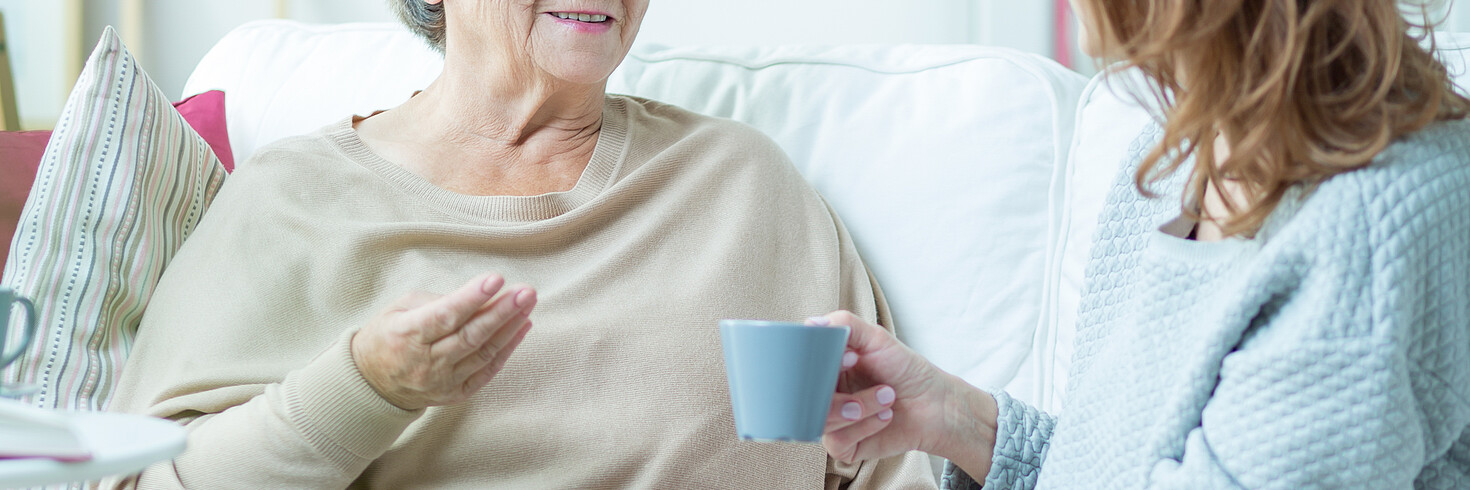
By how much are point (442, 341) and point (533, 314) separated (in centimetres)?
31

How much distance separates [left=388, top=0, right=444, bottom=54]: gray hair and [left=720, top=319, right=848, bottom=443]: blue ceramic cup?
93 cm

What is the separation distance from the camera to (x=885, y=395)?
2.93ft

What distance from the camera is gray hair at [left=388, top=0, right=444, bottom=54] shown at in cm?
151

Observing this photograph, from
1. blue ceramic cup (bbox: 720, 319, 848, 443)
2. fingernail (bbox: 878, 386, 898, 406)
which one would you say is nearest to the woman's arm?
blue ceramic cup (bbox: 720, 319, 848, 443)

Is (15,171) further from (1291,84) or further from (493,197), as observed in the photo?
(1291,84)

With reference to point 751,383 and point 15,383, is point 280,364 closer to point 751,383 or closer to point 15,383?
point 15,383

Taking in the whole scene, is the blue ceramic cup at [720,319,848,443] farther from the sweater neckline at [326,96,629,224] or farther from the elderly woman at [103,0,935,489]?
the sweater neckline at [326,96,629,224]

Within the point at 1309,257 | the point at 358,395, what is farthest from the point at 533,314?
the point at 1309,257

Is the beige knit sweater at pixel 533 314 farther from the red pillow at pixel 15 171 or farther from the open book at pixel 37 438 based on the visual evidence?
the open book at pixel 37 438

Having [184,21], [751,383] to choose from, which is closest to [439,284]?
[751,383]

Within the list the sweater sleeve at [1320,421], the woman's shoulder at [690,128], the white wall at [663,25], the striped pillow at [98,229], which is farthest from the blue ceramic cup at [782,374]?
the white wall at [663,25]

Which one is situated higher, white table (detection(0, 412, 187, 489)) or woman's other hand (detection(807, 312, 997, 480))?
white table (detection(0, 412, 187, 489))

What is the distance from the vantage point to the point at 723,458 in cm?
116

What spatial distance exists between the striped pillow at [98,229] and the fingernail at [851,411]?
797 millimetres
